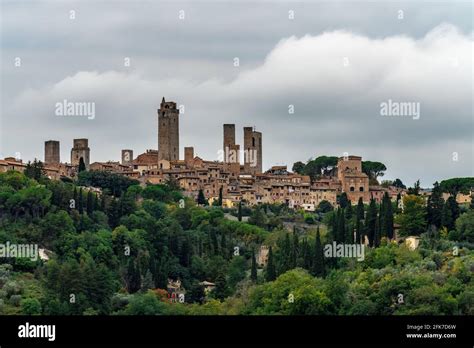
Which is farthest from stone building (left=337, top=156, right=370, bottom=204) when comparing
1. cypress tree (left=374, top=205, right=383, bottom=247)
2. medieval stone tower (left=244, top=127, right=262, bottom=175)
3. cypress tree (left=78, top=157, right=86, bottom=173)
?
cypress tree (left=374, top=205, right=383, bottom=247)

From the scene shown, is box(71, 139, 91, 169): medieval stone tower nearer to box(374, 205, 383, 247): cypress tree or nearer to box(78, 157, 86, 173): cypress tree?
box(78, 157, 86, 173): cypress tree

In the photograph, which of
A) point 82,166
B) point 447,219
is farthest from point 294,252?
point 82,166

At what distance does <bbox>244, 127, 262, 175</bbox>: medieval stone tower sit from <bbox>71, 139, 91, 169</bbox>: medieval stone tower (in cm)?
823

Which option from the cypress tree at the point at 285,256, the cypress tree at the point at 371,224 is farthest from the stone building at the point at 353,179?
the cypress tree at the point at 285,256

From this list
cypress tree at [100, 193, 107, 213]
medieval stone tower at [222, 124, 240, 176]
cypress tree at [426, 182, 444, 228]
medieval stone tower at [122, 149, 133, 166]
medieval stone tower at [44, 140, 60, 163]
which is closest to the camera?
cypress tree at [426, 182, 444, 228]

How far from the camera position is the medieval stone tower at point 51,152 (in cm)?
8900

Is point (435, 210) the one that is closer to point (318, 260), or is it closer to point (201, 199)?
point (318, 260)

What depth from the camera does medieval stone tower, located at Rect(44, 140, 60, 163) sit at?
3504 inches

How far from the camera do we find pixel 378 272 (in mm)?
53875

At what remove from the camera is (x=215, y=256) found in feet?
220

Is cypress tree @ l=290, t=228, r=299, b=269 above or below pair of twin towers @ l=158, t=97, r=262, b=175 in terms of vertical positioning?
below

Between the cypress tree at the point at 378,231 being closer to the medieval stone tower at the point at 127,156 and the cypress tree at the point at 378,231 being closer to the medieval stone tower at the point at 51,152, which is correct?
the medieval stone tower at the point at 51,152

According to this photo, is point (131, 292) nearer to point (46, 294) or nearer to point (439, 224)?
point (46, 294)

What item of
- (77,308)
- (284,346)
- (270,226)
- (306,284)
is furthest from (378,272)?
(270,226)
